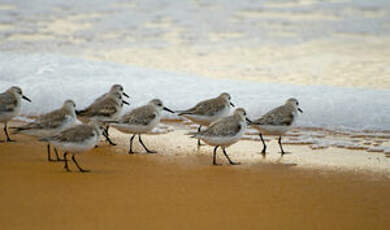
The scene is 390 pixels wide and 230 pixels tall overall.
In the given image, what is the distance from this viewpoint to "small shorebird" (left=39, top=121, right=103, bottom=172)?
640 centimetres

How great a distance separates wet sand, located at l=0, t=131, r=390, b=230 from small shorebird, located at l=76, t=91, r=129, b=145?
0.76 m

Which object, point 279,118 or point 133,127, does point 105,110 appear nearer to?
point 133,127

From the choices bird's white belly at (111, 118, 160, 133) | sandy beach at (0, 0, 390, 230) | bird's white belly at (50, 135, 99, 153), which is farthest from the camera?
bird's white belly at (111, 118, 160, 133)

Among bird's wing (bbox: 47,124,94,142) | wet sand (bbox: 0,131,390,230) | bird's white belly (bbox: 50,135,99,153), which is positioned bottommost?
wet sand (bbox: 0,131,390,230)

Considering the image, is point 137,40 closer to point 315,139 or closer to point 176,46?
point 176,46

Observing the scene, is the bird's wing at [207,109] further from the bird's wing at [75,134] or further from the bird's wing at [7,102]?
the bird's wing at [7,102]

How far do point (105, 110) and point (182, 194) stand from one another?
109 inches

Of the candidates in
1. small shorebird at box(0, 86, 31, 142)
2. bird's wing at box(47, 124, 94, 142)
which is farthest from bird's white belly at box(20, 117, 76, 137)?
small shorebird at box(0, 86, 31, 142)

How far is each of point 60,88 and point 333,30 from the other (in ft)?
28.0

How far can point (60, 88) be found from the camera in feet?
34.9

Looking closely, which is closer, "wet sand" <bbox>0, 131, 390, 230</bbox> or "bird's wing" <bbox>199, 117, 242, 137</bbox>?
"wet sand" <bbox>0, 131, 390, 230</bbox>

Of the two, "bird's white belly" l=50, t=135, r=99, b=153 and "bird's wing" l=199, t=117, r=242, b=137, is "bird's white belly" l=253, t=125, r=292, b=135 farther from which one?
"bird's white belly" l=50, t=135, r=99, b=153

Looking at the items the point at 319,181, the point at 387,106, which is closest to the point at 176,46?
the point at 387,106

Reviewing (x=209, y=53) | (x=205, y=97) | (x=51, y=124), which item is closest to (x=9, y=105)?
(x=51, y=124)
